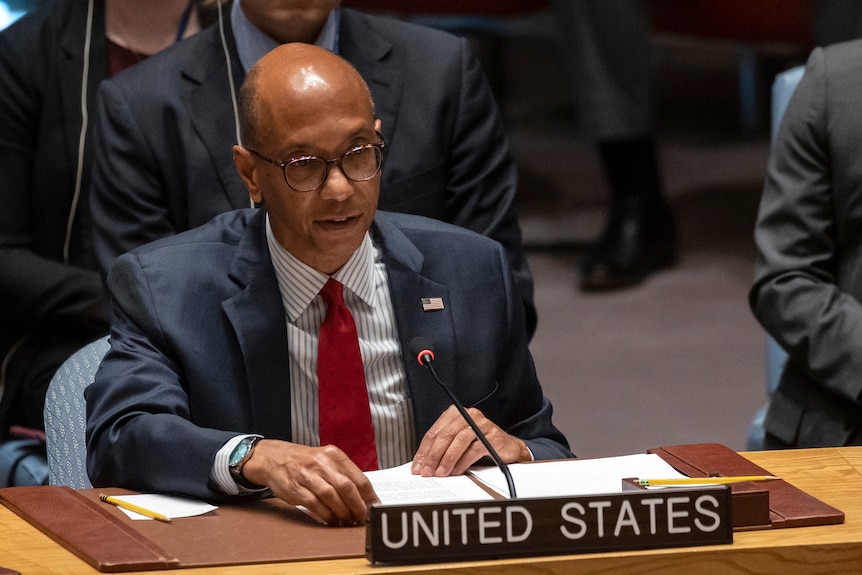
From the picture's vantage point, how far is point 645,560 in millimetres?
1580

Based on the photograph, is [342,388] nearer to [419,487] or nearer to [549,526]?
[419,487]

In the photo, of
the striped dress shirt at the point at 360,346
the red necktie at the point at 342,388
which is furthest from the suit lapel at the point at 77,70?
the red necktie at the point at 342,388

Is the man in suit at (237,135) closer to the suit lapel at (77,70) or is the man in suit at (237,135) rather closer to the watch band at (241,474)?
the suit lapel at (77,70)

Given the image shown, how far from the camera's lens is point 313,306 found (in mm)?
2080

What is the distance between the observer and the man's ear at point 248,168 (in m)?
2.09

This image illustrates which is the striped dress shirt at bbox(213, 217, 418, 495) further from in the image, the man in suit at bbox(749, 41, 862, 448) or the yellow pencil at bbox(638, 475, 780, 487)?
the man in suit at bbox(749, 41, 862, 448)

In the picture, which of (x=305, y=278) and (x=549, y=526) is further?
(x=305, y=278)

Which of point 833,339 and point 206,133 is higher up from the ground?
point 206,133

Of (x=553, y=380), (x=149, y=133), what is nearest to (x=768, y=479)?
(x=149, y=133)

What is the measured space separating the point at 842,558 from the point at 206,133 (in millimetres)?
1406

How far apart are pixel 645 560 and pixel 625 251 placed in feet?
10.9

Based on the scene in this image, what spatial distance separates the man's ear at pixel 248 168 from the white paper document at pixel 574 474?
0.50 m

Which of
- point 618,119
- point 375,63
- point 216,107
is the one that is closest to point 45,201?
point 216,107

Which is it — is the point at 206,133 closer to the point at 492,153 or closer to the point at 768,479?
the point at 492,153
